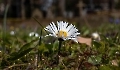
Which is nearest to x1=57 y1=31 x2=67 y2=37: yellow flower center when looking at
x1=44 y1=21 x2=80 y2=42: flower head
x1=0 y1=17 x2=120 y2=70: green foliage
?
x1=44 y1=21 x2=80 y2=42: flower head

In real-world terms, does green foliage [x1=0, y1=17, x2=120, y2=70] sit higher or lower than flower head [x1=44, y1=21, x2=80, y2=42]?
lower

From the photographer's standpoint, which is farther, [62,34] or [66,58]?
[66,58]

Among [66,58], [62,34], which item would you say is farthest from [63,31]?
[66,58]

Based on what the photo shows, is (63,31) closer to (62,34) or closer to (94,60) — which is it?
(62,34)

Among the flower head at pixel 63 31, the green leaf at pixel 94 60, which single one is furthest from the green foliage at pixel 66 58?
the flower head at pixel 63 31

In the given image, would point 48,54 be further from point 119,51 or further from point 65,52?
point 119,51

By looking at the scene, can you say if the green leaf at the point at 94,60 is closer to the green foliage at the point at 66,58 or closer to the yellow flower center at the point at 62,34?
the green foliage at the point at 66,58

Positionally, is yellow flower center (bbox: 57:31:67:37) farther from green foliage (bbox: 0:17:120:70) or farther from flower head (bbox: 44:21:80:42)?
green foliage (bbox: 0:17:120:70)

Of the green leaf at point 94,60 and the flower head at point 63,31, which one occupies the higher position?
the flower head at point 63,31

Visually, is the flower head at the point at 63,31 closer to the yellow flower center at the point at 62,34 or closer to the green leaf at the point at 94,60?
the yellow flower center at the point at 62,34

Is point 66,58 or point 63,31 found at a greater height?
point 63,31

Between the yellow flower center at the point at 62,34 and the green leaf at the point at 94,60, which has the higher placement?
the yellow flower center at the point at 62,34
